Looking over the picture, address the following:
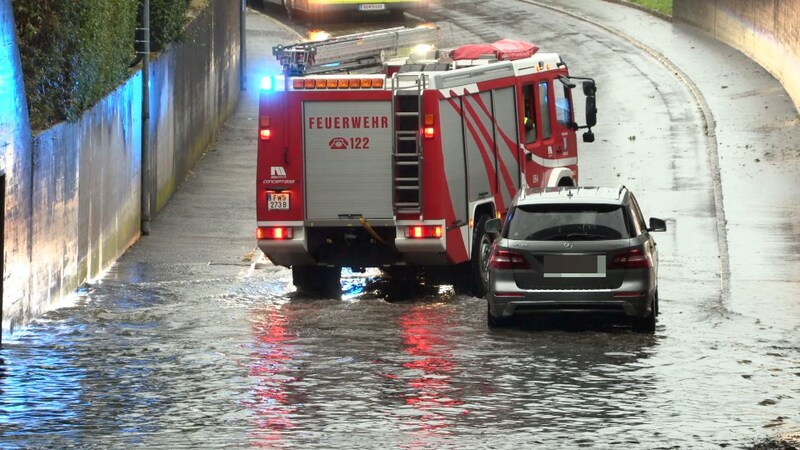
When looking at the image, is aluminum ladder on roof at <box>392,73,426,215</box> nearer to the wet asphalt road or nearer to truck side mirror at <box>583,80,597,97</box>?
the wet asphalt road

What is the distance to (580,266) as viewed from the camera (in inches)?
699

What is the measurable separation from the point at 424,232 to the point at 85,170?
4.49 meters

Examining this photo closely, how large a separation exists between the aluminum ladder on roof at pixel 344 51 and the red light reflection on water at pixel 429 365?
3.57 metres

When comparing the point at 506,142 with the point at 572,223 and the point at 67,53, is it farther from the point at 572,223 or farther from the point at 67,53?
the point at 67,53

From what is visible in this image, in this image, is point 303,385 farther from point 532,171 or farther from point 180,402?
point 532,171

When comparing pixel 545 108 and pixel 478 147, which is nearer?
pixel 478 147

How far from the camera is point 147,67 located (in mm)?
26859

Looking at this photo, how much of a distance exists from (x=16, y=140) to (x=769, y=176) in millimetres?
16400

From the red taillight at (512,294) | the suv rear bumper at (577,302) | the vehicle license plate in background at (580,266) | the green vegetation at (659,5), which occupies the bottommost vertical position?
the suv rear bumper at (577,302)

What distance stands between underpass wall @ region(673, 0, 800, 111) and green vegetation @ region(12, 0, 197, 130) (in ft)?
52.9

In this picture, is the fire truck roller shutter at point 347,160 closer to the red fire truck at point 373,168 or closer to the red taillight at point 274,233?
the red fire truck at point 373,168

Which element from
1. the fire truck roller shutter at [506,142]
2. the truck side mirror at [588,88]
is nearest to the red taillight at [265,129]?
the fire truck roller shutter at [506,142]

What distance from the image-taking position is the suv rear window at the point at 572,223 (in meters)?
18.0

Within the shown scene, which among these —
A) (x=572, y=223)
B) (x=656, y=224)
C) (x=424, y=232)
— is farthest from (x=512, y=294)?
(x=424, y=232)
